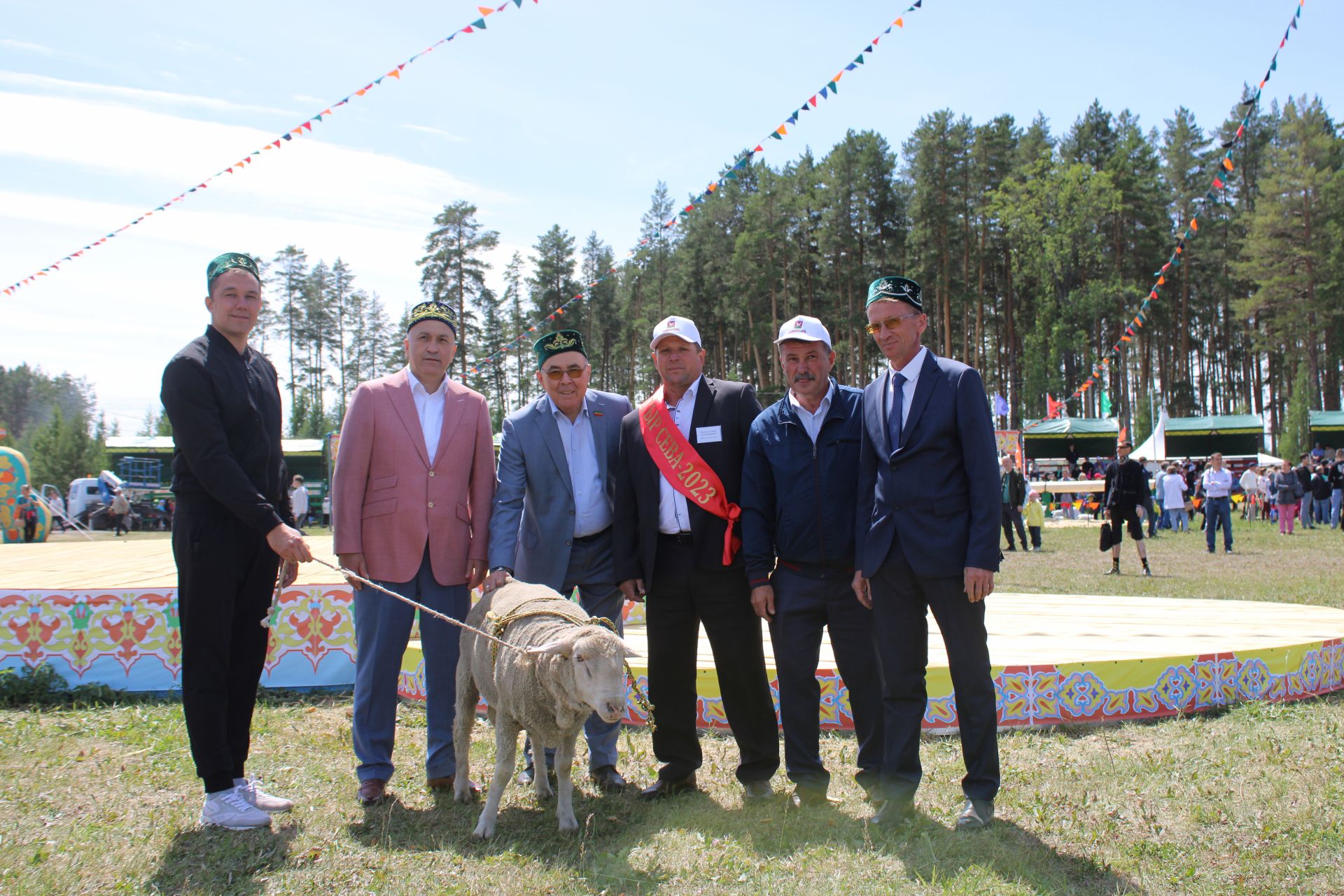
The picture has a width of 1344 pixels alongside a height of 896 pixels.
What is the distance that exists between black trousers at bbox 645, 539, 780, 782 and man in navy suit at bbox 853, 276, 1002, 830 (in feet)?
1.85

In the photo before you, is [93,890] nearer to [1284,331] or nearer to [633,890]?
[633,890]

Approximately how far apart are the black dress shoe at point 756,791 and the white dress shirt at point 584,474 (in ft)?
4.27

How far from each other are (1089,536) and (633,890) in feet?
60.5

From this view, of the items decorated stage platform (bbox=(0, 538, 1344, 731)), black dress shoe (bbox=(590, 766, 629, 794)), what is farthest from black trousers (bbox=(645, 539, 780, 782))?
decorated stage platform (bbox=(0, 538, 1344, 731))

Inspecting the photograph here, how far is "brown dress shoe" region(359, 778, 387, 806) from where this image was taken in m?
3.78

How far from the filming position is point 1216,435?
102ft

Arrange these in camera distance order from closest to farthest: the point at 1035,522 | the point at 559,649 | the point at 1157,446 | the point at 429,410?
the point at 559,649 → the point at 429,410 → the point at 1035,522 → the point at 1157,446

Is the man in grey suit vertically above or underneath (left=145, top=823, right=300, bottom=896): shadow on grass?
above

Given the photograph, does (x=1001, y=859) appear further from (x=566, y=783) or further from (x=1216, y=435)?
(x=1216, y=435)

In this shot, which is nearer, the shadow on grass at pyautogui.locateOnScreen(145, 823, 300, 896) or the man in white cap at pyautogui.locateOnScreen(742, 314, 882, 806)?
the shadow on grass at pyautogui.locateOnScreen(145, 823, 300, 896)

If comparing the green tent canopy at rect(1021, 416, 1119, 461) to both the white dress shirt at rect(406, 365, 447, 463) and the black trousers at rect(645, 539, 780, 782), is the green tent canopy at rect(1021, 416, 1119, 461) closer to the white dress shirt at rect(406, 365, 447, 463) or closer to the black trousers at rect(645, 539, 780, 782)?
the black trousers at rect(645, 539, 780, 782)

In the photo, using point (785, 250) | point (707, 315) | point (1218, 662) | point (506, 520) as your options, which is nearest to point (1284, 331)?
point (785, 250)

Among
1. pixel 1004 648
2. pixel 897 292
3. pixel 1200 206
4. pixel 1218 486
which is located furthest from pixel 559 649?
pixel 1200 206

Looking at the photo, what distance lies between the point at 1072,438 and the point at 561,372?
107 feet
